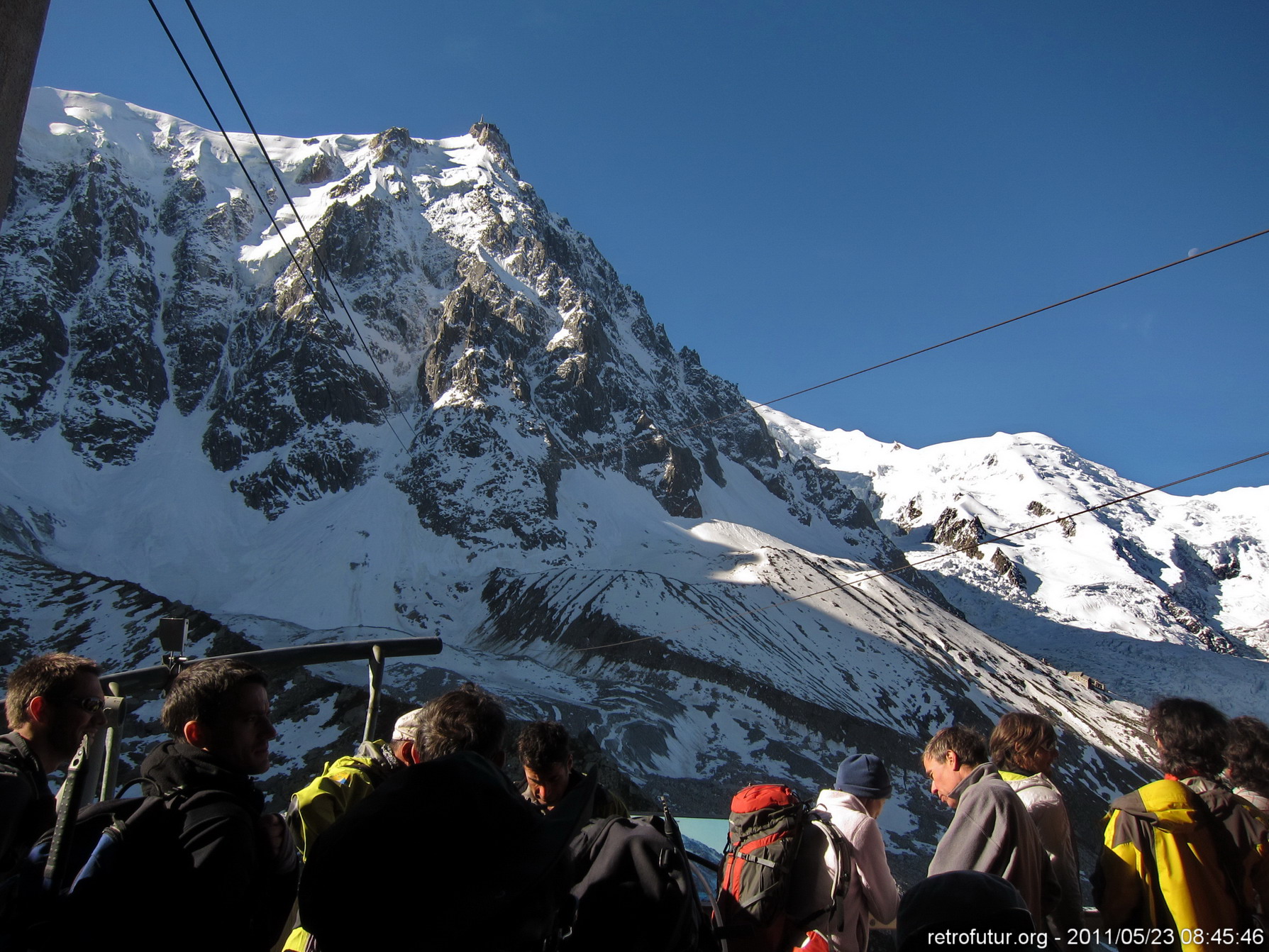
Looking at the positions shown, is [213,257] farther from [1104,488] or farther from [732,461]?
[1104,488]

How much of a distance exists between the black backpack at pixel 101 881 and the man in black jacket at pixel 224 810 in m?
0.03

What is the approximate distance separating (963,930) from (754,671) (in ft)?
120

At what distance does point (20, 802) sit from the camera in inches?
86.5

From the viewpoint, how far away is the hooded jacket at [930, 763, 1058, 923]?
9.14 ft

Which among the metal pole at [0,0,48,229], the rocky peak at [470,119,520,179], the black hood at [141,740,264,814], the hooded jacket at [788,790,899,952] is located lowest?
the hooded jacket at [788,790,899,952]

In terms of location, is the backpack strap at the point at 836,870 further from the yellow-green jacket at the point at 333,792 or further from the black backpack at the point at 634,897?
the yellow-green jacket at the point at 333,792

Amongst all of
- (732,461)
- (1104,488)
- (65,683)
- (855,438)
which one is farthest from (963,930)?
(855,438)

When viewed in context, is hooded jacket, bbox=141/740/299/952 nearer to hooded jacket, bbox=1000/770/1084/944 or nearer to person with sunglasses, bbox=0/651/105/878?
person with sunglasses, bbox=0/651/105/878

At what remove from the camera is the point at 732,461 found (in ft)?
284

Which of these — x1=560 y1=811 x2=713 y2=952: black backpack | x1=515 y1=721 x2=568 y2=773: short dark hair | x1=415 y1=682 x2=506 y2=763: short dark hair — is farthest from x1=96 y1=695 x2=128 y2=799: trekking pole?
x1=560 y1=811 x2=713 y2=952: black backpack

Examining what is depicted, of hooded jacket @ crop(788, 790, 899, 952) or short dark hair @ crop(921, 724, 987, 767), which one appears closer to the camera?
hooded jacket @ crop(788, 790, 899, 952)

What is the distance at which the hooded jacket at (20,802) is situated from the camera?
217 centimetres

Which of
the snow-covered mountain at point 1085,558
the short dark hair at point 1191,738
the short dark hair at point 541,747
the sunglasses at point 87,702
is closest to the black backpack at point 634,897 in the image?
the short dark hair at point 541,747

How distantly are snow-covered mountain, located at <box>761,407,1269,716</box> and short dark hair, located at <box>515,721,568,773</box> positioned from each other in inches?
2747
